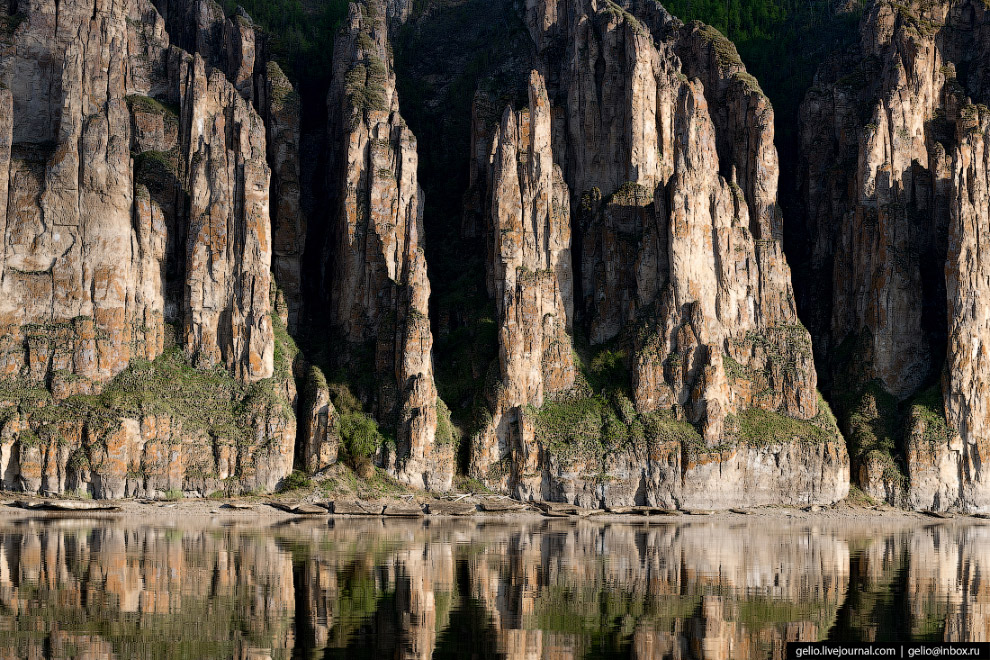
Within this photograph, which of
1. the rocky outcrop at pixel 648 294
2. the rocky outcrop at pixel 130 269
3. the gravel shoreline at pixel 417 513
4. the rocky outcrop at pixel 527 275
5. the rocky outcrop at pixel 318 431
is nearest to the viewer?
the gravel shoreline at pixel 417 513

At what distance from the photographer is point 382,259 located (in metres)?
156

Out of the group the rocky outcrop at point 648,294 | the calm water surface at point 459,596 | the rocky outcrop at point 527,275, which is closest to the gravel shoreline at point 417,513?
the rocky outcrop at point 648,294

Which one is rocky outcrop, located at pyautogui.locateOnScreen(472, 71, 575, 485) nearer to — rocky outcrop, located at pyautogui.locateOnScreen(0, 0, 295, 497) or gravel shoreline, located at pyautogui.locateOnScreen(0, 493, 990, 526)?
gravel shoreline, located at pyautogui.locateOnScreen(0, 493, 990, 526)

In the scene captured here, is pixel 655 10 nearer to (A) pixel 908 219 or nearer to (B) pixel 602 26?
(B) pixel 602 26

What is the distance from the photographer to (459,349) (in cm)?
15425

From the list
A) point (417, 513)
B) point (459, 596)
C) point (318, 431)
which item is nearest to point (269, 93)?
point (318, 431)

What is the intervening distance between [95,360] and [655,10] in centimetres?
10984

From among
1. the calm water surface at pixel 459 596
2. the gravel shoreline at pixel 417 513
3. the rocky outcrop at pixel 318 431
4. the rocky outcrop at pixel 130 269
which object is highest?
the rocky outcrop at pixel 130 269

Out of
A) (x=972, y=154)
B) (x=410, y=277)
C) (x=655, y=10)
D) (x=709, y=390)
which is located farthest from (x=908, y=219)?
(x=410, y=277)

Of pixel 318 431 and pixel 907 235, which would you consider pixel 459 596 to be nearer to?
pixel 318 431

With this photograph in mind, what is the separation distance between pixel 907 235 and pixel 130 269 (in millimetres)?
105242

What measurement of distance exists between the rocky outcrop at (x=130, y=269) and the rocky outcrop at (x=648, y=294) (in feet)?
104

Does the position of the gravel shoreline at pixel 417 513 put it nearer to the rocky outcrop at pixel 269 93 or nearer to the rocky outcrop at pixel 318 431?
the rocky outcrop at pixel 318 431

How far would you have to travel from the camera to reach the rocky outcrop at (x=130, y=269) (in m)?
129
